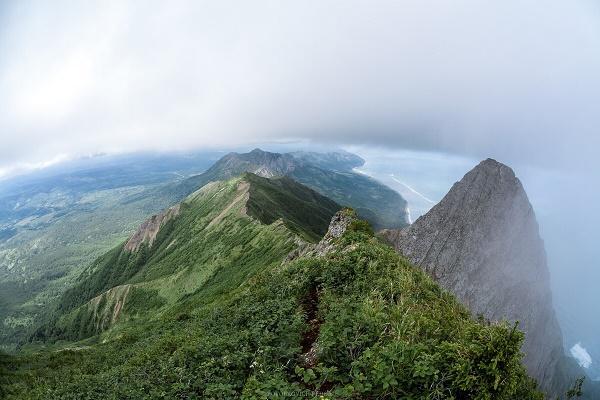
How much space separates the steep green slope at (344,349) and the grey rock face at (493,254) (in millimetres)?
116505

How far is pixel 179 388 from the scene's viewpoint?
1534cm

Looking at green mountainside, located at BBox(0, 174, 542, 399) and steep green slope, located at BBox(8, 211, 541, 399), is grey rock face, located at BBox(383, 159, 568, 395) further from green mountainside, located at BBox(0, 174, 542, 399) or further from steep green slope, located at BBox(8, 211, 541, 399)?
steep green slope, located at BBox(8, 211, 541, 399)

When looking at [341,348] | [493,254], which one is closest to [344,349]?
[341,348]

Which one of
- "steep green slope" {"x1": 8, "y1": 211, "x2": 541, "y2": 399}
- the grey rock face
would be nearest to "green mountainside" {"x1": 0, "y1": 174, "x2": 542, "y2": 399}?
"steep green slope" {"x1": 8, "y1": 211, "x2": 541, "y2": 399}

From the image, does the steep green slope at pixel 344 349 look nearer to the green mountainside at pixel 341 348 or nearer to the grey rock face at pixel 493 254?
the green mountainside at pixel 341 348

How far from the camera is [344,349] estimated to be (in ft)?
45.3

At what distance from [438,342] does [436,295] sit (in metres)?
6.77

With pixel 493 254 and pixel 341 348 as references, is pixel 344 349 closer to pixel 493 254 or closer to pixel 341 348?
pixel 341 348

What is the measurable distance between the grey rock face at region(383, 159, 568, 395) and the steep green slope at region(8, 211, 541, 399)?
11650cm

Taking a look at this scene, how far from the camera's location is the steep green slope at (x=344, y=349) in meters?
11.5

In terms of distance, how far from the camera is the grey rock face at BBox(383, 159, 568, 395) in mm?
139875

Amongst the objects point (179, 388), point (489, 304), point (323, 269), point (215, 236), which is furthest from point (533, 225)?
point (179, 388)

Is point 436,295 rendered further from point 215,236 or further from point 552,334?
point 552,334

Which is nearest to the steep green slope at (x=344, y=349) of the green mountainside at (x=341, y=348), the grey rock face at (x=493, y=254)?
the green mountainside at (x=341, y=348)
